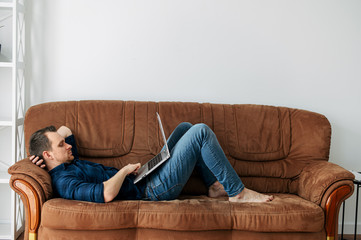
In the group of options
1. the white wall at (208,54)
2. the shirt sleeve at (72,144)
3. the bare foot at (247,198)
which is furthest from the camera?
the white wall at (208,54)

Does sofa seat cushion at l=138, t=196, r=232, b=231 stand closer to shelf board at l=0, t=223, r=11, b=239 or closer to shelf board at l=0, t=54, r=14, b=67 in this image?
shelf board at l=0, t=223, r=11, b=239

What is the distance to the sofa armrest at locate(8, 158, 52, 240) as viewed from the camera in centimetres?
192

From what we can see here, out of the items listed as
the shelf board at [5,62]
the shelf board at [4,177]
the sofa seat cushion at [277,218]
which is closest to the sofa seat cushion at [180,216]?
the sofa seat cushion at [277,218]

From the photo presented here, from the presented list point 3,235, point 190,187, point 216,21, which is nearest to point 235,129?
point 190,187

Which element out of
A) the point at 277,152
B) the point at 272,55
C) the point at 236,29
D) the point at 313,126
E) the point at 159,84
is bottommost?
the point at 277,152

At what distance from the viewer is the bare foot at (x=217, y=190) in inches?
92.0

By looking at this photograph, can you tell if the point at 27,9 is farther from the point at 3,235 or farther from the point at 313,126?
the point at 313,126

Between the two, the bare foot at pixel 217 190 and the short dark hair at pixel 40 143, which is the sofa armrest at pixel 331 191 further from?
the short dark hair at pixel 40 143

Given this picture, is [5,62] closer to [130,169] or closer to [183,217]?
[130,169]

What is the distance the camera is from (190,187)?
8.07 ft

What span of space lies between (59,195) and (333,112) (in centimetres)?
221

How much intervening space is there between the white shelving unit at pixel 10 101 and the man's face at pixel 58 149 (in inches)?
24.2

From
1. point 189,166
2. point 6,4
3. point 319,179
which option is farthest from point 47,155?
point 319,179

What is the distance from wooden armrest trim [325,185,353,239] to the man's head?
1517 millimetres
